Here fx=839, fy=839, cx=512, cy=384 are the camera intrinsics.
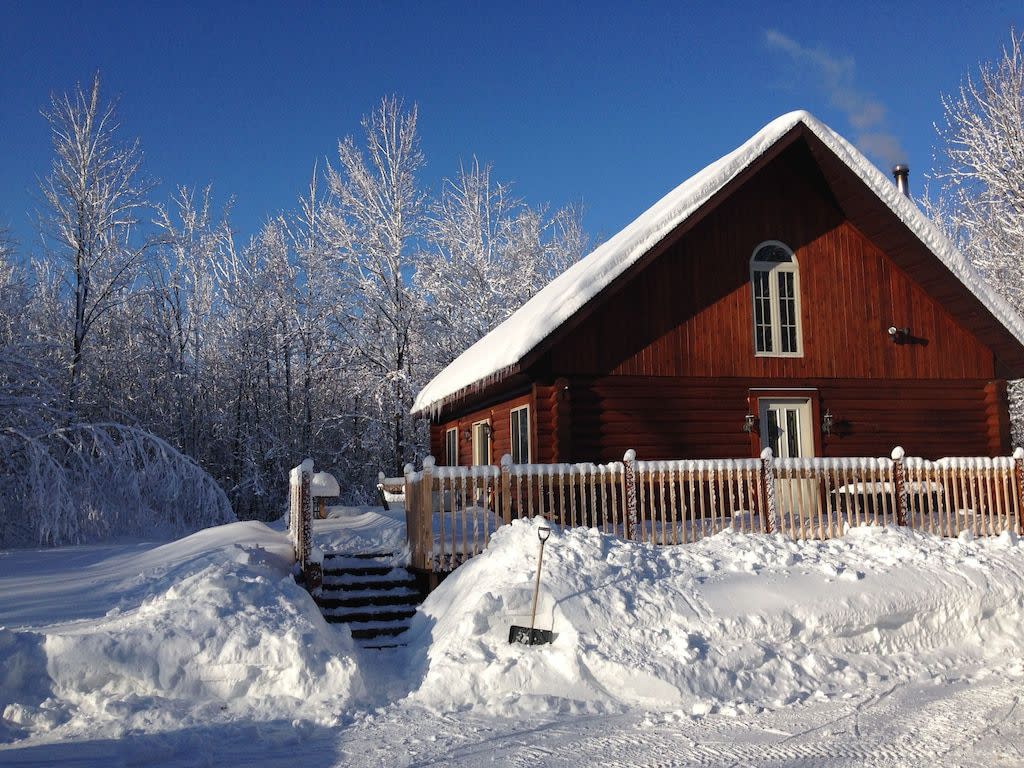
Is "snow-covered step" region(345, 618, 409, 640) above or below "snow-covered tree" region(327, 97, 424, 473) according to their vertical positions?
below

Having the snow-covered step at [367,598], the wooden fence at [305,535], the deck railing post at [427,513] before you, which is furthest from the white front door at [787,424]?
the wooden fence at [305,535]

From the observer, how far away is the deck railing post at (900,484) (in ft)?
38.3

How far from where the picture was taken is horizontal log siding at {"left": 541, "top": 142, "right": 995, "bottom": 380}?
1404 cm

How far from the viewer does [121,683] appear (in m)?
7.62

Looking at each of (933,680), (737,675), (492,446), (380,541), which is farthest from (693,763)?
(492,446)

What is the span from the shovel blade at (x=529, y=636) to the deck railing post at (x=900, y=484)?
601 cm

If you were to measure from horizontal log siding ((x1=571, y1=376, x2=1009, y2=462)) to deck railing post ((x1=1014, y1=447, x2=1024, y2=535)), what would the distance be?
2529 millimetres

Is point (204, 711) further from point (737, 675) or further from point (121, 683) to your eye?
point (737, 675)

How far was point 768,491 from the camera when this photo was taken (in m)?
11.2

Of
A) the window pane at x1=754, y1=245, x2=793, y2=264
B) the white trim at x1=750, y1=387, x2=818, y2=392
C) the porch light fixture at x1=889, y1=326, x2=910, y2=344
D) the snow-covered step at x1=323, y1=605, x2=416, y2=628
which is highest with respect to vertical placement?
the window pane at x1=754, y1=245, x2=793, y2=264

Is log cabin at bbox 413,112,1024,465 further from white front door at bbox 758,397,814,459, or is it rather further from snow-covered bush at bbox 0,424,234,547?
snow-covered bush at bbox 0,424,234,547

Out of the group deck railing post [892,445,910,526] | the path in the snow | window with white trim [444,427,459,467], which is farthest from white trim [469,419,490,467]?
the path in the snow

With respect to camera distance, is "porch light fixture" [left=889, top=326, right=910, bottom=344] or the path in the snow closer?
the path in the snow

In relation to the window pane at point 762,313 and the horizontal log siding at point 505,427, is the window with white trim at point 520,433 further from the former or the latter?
the window pane at point 762,313
